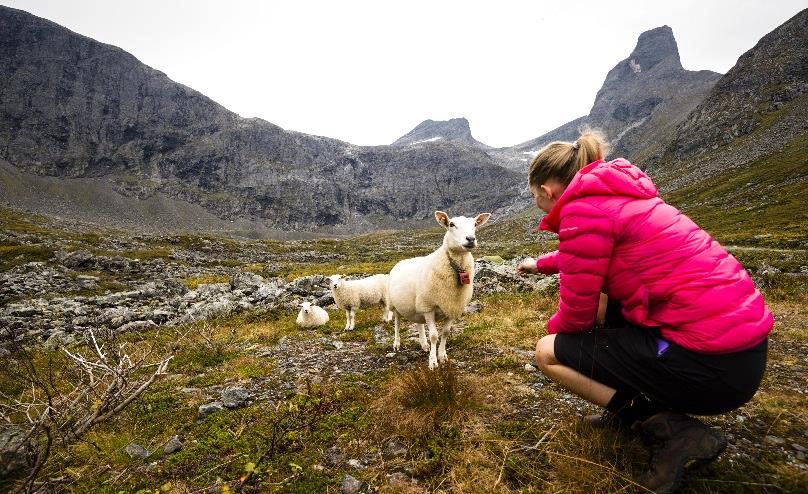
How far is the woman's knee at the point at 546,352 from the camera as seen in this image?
13.1 ft

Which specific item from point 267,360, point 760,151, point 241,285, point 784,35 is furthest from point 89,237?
point 784,35

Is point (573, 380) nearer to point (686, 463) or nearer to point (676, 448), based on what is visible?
point (676, 448)

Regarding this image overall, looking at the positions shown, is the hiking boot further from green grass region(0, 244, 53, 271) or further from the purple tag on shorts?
green grass region(0, 244, 53, 271)

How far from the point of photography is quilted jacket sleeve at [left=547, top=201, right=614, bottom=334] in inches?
130

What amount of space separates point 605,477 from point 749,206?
83.7 m

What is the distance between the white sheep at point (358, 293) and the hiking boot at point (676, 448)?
11.2 metres

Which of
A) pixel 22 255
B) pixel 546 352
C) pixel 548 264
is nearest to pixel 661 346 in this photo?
pixel 546 352

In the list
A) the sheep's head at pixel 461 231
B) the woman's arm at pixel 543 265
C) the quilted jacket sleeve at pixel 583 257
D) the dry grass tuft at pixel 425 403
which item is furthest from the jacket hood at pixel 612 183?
the sheep's head at pixel 461 231

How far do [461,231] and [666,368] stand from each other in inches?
172

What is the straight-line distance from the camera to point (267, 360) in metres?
8.65

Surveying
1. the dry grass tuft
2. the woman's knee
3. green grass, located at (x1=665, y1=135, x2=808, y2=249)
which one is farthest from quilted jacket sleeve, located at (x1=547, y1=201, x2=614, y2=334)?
green grass, located at (x1=665, y1=135, x2=808, y2=249)

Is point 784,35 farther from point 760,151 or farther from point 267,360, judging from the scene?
point 267,360

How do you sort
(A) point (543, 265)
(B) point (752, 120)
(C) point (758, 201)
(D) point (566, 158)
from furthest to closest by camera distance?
(B) point (752, 120)
(C) point (758, 201)
(A) point (543, 265)
(D) point (566, 158)

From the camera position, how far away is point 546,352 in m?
4.08
